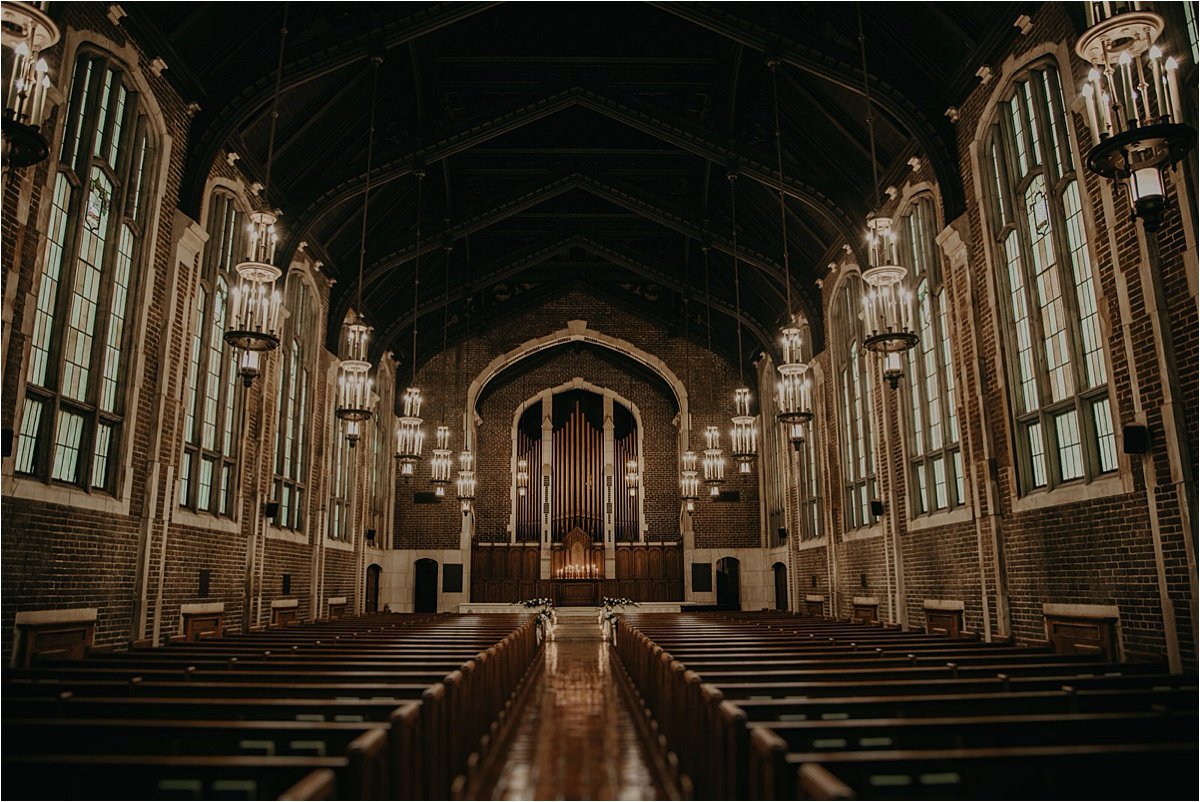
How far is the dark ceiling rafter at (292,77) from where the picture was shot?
12.1 meters

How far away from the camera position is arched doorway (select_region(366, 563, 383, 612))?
24.8 m

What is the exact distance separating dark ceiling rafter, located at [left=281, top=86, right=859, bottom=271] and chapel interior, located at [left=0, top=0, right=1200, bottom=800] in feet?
0.23

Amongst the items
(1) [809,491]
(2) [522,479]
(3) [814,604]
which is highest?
(2) [522,479]

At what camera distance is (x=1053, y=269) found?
10.1 m

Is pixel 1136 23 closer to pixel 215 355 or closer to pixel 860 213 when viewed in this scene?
pixel 860 213

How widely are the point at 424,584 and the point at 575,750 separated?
805 inches

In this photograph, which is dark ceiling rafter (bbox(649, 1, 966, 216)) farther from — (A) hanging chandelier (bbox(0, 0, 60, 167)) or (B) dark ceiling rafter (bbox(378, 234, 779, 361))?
(B) dark ceiling rafter (bbox(378, 234, 779, 361))

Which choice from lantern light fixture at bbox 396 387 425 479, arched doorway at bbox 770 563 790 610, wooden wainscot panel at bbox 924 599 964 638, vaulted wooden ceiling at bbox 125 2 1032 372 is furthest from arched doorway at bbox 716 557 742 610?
wooden wainscot panel at bbox 924 599 964 638

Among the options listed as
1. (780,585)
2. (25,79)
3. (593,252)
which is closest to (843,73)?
(25,79)

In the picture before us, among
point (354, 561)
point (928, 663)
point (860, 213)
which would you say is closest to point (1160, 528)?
point (928, 663)

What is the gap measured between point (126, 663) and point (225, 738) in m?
4.56

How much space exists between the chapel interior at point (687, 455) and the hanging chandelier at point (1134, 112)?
37 millimetres

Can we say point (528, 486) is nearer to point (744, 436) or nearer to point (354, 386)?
point (744, 436)

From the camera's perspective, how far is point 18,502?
8.41m
